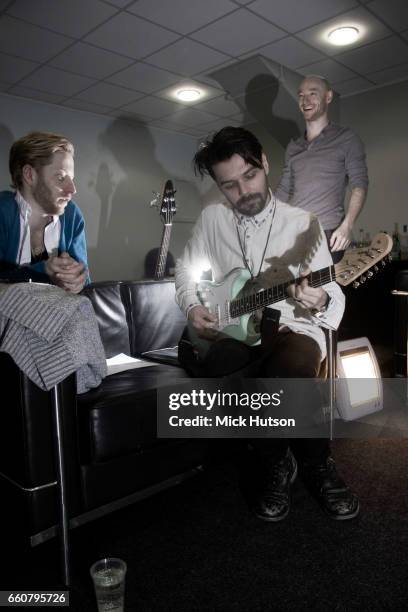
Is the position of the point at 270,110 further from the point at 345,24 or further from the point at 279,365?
the point at 279,365

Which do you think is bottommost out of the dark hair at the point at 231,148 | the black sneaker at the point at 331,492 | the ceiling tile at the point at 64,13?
the black sneaker at the point at 331,492

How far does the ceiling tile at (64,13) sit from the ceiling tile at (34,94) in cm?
74

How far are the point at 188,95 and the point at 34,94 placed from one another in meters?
1.91

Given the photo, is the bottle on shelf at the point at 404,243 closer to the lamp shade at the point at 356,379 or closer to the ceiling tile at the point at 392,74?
the lamp shade at the point at 356,379

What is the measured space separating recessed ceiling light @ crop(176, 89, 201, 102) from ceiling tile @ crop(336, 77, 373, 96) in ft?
2.37

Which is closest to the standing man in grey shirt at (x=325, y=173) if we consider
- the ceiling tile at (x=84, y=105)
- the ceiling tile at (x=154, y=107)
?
the ceiling tile at (x=154, y=107)

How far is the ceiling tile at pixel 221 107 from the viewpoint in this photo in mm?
1341

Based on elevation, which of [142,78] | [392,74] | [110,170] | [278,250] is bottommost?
[278,250]

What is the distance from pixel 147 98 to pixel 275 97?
161 centimetres

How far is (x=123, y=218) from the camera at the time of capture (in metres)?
4.20

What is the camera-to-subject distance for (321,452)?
1283 millimetres

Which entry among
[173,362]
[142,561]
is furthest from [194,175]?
[142,561]

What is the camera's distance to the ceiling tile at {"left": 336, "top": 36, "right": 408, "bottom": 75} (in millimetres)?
1497

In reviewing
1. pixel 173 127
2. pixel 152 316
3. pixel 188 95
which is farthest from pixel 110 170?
pixel 152 316
